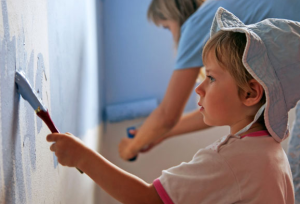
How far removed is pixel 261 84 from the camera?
68 cm

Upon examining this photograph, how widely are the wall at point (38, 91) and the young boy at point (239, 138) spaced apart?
0.06 meters

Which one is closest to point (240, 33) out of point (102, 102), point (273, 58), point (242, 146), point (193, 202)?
point (273, 58)

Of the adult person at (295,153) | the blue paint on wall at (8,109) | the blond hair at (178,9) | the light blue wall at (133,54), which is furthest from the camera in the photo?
the light blue wall at (133,54)

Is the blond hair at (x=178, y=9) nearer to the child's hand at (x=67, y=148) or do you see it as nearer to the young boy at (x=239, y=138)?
the young boy at (x=239, y=138)

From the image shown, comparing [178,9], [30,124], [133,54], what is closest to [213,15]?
[178,9]

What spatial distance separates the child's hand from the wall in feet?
0.09

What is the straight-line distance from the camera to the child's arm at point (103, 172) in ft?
2.11

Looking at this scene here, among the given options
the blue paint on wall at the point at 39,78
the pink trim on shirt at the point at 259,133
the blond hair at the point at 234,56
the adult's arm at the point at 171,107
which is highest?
the blue paint on wall at the point at 39,78

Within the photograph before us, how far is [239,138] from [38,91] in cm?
38

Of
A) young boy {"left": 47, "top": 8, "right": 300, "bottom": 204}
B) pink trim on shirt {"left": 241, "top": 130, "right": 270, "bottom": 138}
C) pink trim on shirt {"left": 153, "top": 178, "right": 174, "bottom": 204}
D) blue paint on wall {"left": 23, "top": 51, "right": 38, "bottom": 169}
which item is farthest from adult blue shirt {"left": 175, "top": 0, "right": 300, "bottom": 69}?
blue paint on wall {"left": 23, "top": 51, "right": 38, "bottom": 169}

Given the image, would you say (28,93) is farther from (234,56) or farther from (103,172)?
(234,56)

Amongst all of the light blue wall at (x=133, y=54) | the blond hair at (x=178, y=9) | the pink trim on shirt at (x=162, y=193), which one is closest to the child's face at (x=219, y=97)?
the pink trim on shirt at (x=162, y=193)

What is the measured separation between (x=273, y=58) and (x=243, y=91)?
85mm

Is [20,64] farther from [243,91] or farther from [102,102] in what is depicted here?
[102,102]
